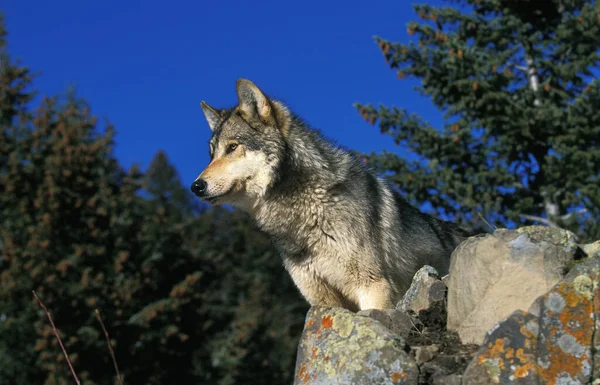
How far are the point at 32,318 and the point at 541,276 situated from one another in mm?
23631

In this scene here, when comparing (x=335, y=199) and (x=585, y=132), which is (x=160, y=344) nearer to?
(x=585, y=132)

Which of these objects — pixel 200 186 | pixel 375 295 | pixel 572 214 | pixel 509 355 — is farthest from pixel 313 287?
pixel 572 214

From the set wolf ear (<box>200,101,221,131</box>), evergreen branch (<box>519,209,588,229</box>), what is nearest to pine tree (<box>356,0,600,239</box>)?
evergreen branch (<box>519,209,588,229</box>)

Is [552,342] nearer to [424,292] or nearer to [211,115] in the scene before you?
[424,292]

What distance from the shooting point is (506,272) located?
4.40m

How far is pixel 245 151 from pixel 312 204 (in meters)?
0.84

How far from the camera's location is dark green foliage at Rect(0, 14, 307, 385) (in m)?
24.6

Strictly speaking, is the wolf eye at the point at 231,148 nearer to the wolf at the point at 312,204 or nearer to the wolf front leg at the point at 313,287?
the wolf at the point at 312,204

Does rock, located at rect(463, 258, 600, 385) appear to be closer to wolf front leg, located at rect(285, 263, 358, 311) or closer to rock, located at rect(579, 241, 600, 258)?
rock, located at rect(579, 241, 600, 258)

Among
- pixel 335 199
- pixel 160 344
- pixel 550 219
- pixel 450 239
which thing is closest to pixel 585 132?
pixel 550 219

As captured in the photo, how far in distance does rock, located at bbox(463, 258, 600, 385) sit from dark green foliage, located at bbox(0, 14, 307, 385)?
69.2 feet

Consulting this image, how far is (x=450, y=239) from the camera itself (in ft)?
25.9

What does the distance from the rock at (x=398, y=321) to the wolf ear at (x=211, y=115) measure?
11.2 ft

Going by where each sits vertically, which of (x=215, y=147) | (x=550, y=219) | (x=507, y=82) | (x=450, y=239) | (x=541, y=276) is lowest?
(x=541, y=276)
